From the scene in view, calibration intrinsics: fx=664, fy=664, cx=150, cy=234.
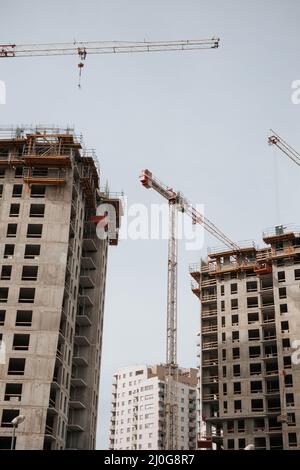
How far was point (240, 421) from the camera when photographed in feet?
327

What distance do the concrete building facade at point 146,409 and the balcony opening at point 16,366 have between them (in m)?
100

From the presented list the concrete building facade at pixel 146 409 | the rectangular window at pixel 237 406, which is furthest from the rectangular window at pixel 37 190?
the concrete building facade at pixel 146 409

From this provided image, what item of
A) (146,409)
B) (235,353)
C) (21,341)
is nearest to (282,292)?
(235,353)

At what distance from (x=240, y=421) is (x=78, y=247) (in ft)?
123

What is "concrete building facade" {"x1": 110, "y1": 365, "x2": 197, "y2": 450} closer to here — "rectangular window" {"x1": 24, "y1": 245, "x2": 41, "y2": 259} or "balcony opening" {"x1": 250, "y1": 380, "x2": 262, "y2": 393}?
"balcony opening" {"x1": 250, "y1": 380, "x2": 262, "y2": 393}

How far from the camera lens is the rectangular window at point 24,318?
243 feet

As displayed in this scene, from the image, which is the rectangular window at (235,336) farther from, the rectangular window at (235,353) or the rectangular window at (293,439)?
the rectangular window at (293,439)

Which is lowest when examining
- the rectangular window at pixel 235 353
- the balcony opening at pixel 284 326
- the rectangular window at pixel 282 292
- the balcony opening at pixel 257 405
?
the balcony opening at pixel 257 405

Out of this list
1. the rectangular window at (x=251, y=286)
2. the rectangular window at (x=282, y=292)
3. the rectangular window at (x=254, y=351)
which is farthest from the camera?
the rectangular window at (x=251, y=286)

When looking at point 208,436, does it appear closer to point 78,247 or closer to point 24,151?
point 78,247

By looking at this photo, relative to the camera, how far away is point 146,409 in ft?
575

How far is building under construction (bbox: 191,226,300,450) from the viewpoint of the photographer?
320ft
